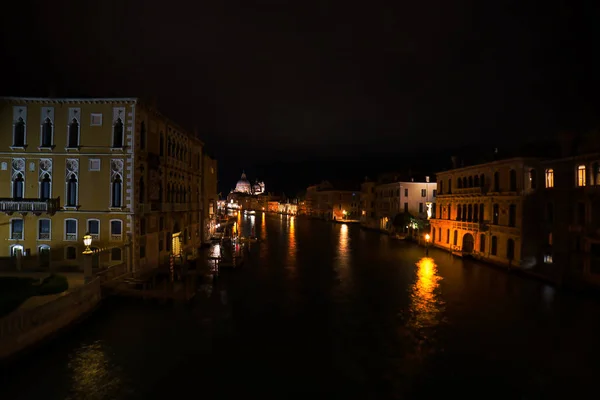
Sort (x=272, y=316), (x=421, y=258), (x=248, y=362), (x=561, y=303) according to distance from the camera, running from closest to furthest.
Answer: (x=248, y=362) → (x=272, y=316) → (x=561, y=303) → (x=421, y=258)

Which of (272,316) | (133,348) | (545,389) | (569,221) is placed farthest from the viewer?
(569,221)

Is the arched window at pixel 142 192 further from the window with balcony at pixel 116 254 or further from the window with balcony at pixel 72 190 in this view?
the window with balcony at pixel 72 190

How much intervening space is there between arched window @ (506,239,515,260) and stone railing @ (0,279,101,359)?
1202 inches

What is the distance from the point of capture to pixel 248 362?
15477 mm

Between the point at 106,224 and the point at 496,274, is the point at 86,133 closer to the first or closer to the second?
the point at 106,224

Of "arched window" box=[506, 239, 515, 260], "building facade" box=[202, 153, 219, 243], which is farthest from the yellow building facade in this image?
"arched window" box=[506, 239, 515, 260]

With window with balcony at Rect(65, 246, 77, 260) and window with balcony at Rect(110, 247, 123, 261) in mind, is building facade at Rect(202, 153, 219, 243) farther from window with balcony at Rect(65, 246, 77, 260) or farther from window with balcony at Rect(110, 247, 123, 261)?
window with balcony at Rect(65, 246, 77, 260)

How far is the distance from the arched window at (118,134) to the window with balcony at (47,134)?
3.80 metres

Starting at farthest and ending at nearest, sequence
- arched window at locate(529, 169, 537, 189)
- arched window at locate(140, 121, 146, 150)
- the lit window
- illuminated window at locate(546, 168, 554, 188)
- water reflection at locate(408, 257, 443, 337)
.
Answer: arched window at locate(529, 169, 537, 189) → illuminated window at locate(546, 168, 554, 188) → arched window at locate(140, 121, 146, 150) → the lit window → water reflection at locate(408, 257, 443, 337)

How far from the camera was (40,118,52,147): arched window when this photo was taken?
2608 cm

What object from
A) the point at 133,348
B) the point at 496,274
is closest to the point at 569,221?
the point at 496,274

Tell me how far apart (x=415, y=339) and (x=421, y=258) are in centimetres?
2479

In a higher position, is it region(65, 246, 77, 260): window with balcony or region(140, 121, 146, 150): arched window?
region(140, 121, 146, 150): arched window

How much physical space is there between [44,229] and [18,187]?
312 centimetres
